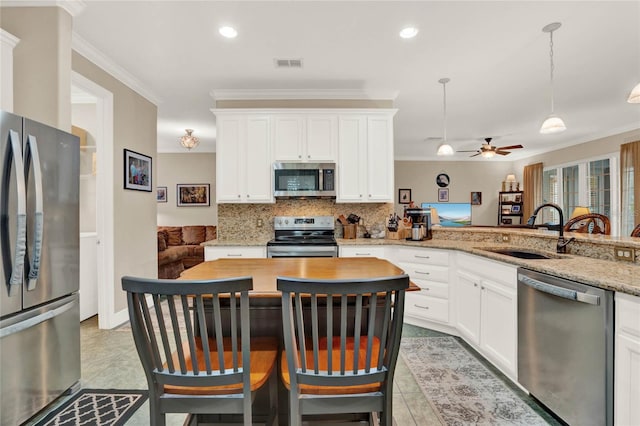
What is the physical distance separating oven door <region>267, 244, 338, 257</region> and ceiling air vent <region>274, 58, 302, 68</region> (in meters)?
1.92

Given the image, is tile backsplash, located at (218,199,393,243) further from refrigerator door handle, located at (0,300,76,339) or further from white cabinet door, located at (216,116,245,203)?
refrigerator door handle, located at (0,300,76,339)

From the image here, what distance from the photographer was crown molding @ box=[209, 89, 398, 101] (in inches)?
158

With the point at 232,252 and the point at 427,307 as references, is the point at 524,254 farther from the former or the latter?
the point at 232,252

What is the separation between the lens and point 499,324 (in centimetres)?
239

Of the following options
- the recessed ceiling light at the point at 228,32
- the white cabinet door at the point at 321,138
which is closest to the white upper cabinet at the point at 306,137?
the white cabinet door at the point at 321,138

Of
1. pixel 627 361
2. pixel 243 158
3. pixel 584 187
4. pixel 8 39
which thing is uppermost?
pixel 8 39

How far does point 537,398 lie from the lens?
2.04 meters

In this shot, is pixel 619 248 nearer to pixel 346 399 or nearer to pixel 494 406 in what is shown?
pixel 494 406

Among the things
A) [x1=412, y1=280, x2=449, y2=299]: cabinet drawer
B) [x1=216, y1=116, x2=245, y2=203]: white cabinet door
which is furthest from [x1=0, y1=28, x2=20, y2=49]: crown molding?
[x1=412, y1=280, x2=449, y2=299]: cabinet drawer

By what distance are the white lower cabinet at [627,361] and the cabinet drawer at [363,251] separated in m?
2.26

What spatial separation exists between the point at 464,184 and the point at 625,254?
7.67 m

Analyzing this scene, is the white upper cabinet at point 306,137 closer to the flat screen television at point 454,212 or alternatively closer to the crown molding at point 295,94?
the crown molding at point 295,94

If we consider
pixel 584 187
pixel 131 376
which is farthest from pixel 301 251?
pixel 584 187

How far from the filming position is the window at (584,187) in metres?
6.26
